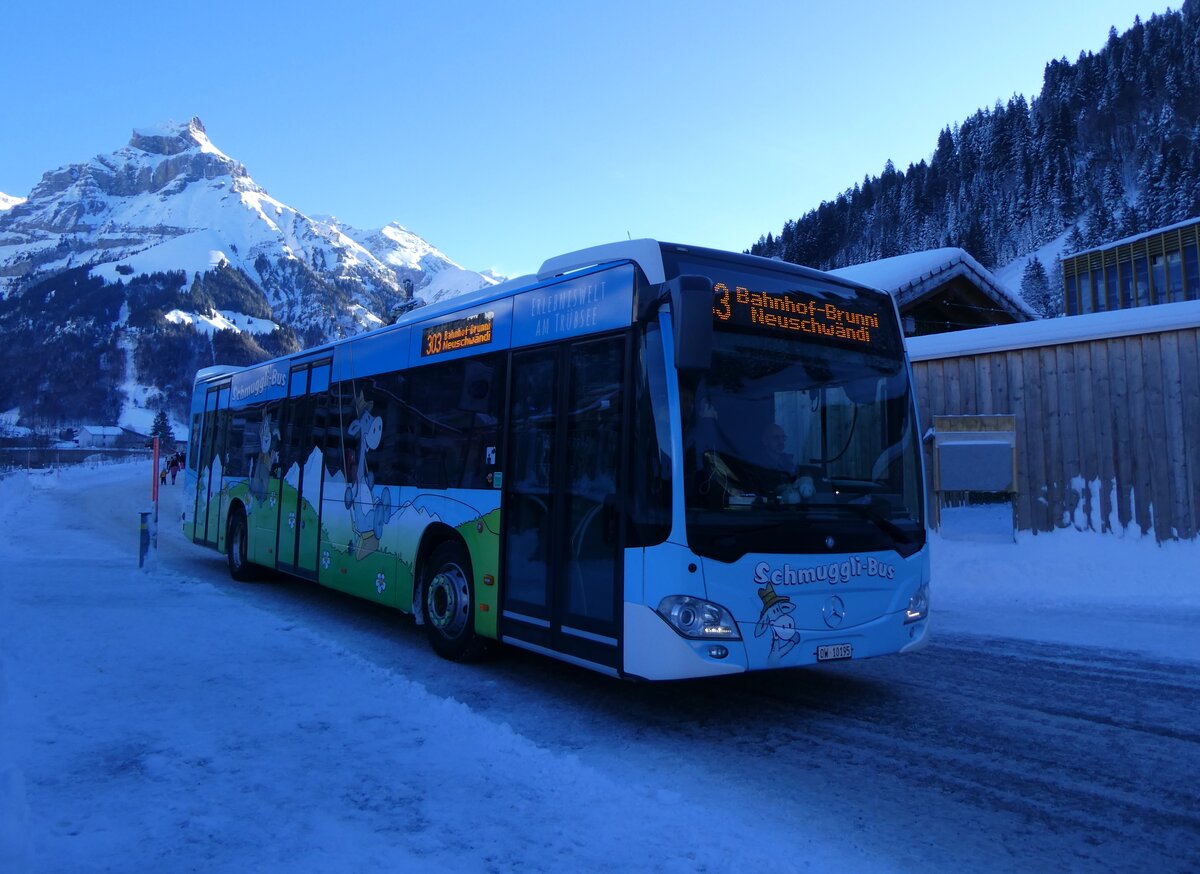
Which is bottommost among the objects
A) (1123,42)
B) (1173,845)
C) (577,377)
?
(1173,845)

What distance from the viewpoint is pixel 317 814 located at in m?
4.00

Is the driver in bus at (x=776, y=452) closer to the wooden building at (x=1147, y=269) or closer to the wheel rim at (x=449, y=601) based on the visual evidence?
the wheel rim at (x=449, y=601)

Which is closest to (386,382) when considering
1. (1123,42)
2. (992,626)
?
(992,626)

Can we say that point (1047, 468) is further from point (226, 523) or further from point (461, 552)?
point (226, 523)

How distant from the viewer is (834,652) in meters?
5.49

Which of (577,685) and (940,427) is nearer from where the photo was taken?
(577,685)

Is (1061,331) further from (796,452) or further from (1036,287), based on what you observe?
(1036,287)

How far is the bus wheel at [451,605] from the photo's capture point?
708cm

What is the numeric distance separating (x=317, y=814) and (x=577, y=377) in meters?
3.22

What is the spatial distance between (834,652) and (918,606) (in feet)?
2.98

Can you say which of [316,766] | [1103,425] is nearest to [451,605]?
[316,766]

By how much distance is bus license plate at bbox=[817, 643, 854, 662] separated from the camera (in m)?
5.44

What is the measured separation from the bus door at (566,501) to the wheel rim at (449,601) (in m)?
0.69

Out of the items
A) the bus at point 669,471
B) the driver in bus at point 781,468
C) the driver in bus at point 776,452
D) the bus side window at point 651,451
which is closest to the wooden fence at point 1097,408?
the bus at point 669,471
